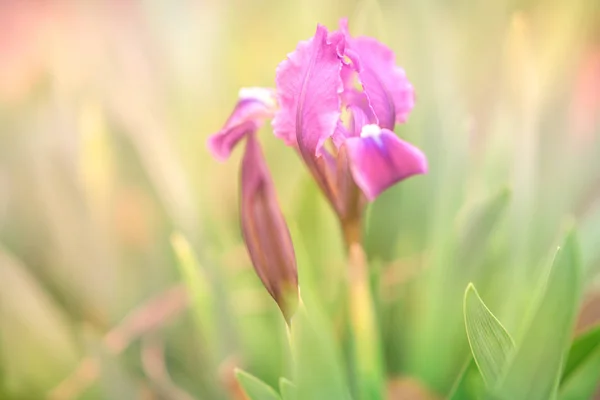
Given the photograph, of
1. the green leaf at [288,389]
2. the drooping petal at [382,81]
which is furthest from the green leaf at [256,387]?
the drooping petal at [382,81]

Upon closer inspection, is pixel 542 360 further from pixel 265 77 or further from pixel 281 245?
pixel 265 77

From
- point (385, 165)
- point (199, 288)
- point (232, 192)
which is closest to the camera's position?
point (385, 165)

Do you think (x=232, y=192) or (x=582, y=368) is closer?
(x=582, y=368)

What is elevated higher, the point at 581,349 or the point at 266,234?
the point at 266,234

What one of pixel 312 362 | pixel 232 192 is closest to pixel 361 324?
pixel 312 362

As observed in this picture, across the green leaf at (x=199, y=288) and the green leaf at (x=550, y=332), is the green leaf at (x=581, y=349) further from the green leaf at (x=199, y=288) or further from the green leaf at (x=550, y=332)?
the green leaf at (x=199, y=288)

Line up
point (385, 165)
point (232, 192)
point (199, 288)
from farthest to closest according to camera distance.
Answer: point (232, 192) → point (199, 288) → point (385, 165)

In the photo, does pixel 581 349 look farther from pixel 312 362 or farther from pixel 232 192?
pixel 232 192
